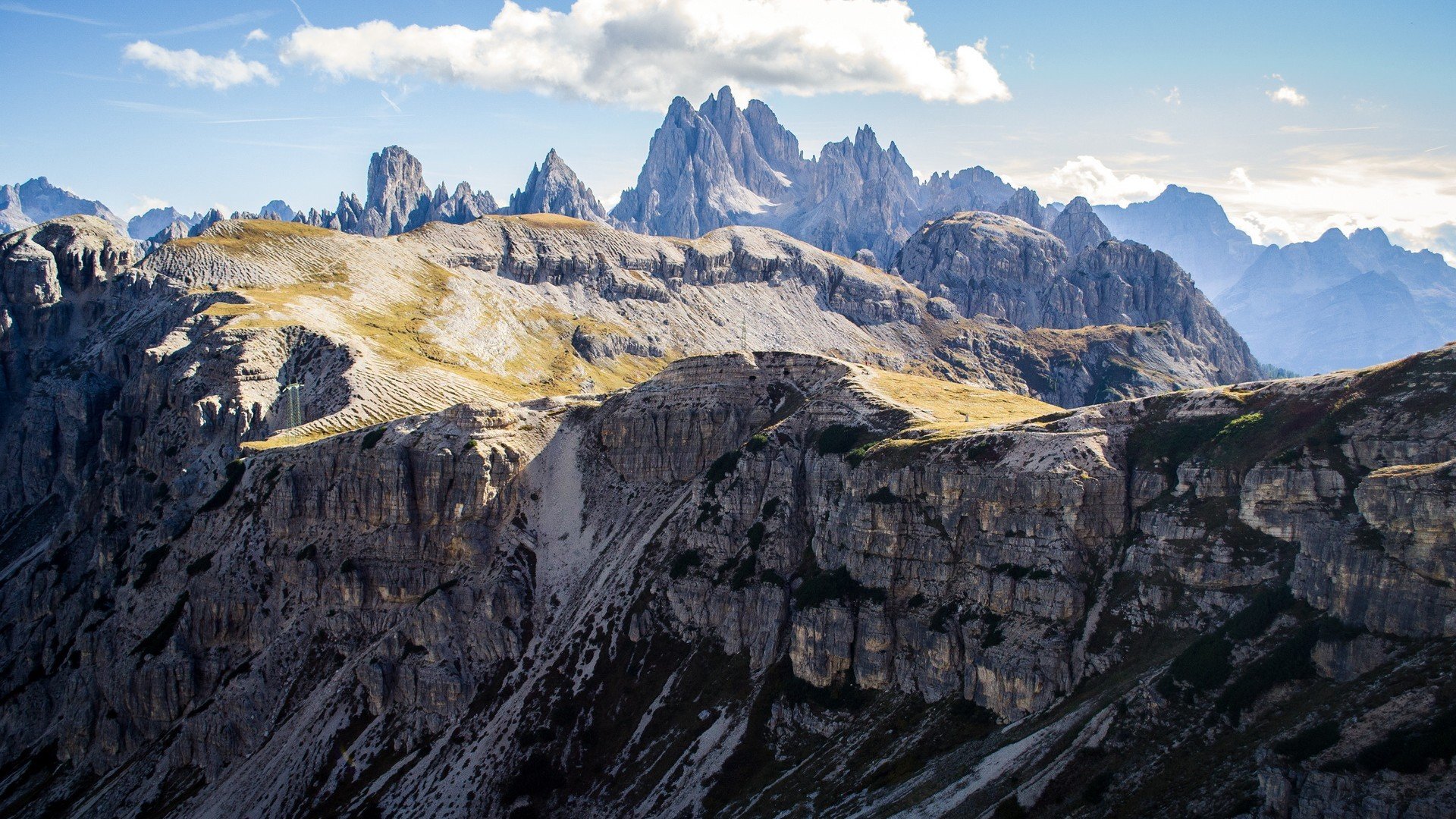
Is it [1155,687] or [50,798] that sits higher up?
[1155,687]

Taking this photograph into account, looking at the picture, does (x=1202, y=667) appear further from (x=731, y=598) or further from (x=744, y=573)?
(x=744, y=573)

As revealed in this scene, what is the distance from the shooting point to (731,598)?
363 ft

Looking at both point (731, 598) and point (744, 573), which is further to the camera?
point (744, 573)

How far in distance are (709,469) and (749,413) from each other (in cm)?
1462

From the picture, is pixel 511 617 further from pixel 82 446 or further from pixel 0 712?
pixel 82 446

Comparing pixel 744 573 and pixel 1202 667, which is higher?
pixel 1202 667

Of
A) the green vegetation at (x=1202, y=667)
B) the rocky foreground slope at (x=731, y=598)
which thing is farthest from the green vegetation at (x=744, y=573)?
the green vegetation at (x=1202, y=667)

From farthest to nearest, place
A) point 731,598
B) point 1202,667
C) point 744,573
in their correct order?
point 744,573, point 731,598, point 1202,667

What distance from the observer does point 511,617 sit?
123625 millimetres

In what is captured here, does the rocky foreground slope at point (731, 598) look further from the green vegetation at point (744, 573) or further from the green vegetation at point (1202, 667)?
the green vegetation at point (744, 573)

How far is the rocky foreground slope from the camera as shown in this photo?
64.9 metres

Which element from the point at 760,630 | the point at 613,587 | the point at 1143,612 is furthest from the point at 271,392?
the point at 1143,612

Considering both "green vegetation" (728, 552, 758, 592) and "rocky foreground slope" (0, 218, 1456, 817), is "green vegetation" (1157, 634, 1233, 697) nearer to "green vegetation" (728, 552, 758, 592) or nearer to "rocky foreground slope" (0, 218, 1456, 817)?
"rocky foreground slope" (0, 218, 1456, 817)

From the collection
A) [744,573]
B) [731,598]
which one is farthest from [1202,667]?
[744,573]
